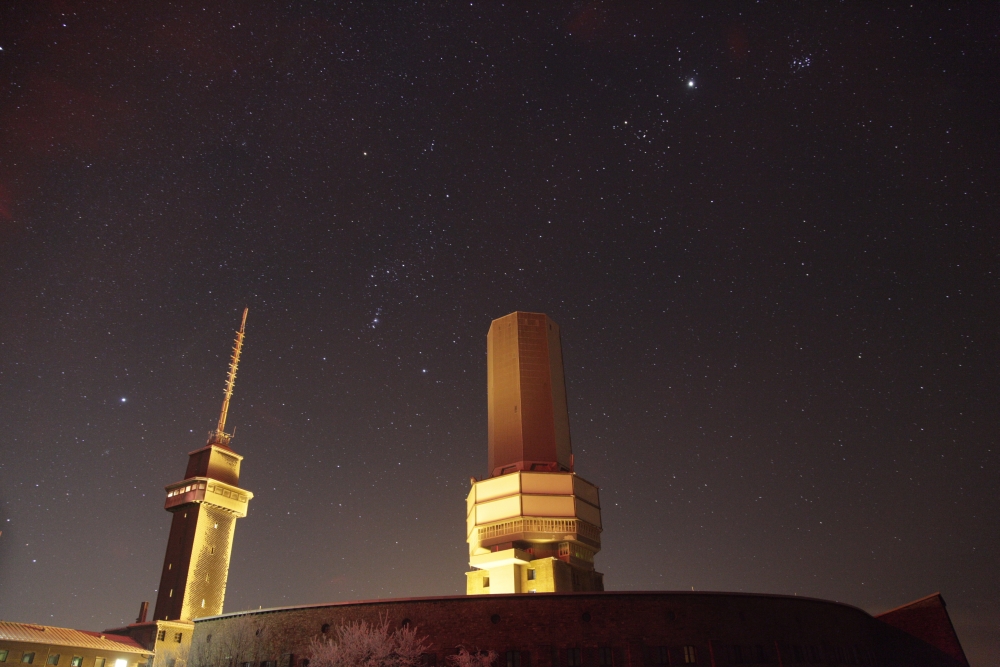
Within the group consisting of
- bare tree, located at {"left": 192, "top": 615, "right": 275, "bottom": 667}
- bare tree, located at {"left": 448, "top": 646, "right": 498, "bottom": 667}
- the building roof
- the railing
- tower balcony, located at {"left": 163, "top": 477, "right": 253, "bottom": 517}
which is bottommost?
bare tree, located at {"left": 448, "top": 646, "right": 498, "bottom": 667}

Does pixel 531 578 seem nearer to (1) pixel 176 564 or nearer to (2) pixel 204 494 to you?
(1) pixel 176 564

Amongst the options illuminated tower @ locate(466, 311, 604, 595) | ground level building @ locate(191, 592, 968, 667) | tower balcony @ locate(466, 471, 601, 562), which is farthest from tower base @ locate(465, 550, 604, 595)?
ground level building @ locate(191, 592, 968, 667)

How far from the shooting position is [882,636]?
43.3 metres

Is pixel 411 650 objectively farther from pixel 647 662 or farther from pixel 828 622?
pixel 828 622

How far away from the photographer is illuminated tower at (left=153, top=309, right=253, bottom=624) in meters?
64.1

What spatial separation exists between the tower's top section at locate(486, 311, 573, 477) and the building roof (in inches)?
1435

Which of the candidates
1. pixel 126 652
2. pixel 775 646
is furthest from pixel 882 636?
pixel 126 652

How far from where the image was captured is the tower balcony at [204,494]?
70.1m

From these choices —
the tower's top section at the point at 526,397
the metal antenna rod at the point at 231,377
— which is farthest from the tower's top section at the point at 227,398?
the tower's top section at the point at 526,397

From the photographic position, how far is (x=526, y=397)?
171 ft

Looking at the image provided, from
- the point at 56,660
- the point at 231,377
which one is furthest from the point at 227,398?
the point at 56,660

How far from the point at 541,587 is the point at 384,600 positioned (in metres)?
14.8

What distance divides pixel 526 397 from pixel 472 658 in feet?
77.1

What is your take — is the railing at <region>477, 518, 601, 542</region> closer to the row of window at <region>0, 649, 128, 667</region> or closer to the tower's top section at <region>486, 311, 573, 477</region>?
the tower's top section at <region>486, 311, 573, 477</region>
